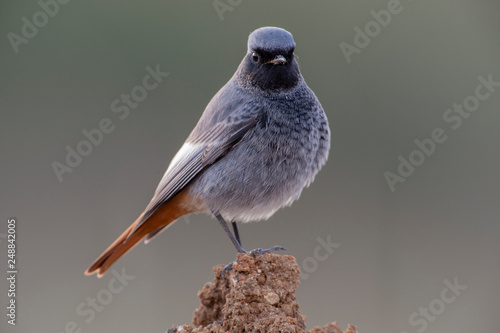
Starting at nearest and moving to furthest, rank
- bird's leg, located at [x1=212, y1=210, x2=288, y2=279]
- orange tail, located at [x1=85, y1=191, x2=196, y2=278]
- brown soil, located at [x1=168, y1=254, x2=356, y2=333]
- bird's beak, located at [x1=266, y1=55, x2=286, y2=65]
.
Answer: brown soil, located at [x1=168, y1=254, x2=356, y2=333], bird's leg, located at [x1=212, y1=210, x2=288, y2=279], bird's beak, located at [x1=266, y1=55, x2=286, y2=65], orange tail, located at [x1=85, y1=191, x2=196, y2=278]

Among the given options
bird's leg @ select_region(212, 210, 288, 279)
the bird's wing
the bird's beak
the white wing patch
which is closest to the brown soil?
bird's leg @ select_region(212, 210, 288, 279)

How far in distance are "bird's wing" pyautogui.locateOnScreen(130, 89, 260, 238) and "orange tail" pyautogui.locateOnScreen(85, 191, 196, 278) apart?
3.2 inches

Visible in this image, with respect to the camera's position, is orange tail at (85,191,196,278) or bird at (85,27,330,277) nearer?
bird at (85,27,330,277)

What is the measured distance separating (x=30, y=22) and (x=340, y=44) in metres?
4.27

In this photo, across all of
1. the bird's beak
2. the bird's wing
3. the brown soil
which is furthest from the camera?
the bird's wing

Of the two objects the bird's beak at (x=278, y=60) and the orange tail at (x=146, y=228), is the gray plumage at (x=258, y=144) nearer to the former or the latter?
the bird's beak at (x=278, y=60)

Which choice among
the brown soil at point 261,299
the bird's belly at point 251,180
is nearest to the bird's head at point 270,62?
the bird's belly at point 251,180

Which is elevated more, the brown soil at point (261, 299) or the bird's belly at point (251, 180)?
the bird's belly at point (251, 180)

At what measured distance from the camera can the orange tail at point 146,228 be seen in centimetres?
527

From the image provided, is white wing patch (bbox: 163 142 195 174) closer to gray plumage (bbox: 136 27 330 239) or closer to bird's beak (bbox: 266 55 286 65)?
gray plumage (bbox: 136 27 330 239)

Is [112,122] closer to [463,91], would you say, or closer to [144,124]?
Result: [144,124]

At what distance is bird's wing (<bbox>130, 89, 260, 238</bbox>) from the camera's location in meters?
5.09

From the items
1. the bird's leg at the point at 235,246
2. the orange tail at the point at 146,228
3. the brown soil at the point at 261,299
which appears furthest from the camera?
the orange tail at the point at 146,228

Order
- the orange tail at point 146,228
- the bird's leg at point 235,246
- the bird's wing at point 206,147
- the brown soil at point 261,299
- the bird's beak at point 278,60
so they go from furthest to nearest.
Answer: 1. the orange tail at point 146,228
2. the bird's wing at point 206,147
3. the bird's beak at point 278,60
4. the bird's leg at point 235,246
5. the brown soil at point 261,299
